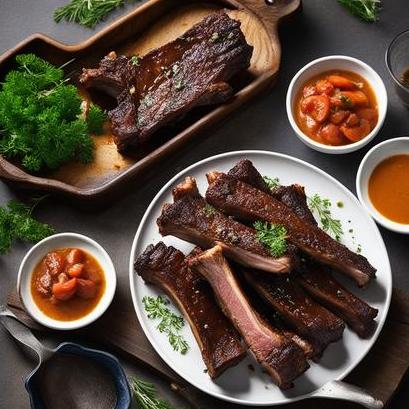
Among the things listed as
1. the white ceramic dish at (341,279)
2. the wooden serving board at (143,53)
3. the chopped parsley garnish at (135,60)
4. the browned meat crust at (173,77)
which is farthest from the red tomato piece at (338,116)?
the chopped parsley garnish at (135,60)

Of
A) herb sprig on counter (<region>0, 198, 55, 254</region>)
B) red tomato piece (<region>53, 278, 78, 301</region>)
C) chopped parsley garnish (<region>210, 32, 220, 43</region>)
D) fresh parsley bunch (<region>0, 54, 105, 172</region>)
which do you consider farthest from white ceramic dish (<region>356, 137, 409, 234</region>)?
herb sprig on counter (<region>0, 198, 55, 254</region>)

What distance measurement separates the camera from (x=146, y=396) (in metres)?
5.21

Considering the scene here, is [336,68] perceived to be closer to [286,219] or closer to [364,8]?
[364,8]

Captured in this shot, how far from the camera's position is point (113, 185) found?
5402 mm

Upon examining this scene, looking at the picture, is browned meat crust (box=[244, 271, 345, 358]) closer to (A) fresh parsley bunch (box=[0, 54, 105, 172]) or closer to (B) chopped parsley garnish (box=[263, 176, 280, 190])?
(B) chopped parsley garnish (box=[263, 176, 280, 190])

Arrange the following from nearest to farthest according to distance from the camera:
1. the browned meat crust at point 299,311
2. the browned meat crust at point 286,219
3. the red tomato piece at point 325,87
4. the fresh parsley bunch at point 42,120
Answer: the browned meat crust at point 299,311
the browned meat crust at point 286,219
the fresh parsley bunch at point 42,120
the red tomato piece at point 325,87

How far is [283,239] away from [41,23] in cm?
251

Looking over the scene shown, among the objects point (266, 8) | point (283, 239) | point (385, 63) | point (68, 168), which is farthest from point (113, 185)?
point (385, 63)

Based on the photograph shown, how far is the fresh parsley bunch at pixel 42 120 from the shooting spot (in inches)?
213

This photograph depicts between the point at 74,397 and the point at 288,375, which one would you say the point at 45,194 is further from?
the point at 288,375

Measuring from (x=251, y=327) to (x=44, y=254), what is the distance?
4.61ft

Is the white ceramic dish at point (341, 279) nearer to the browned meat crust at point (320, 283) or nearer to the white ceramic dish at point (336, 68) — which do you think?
the browned meat crust at point (320, 283)

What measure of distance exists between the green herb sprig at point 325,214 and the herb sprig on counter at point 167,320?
1050 millimetres

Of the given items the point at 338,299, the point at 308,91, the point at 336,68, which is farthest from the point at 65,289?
the point at 336,68
